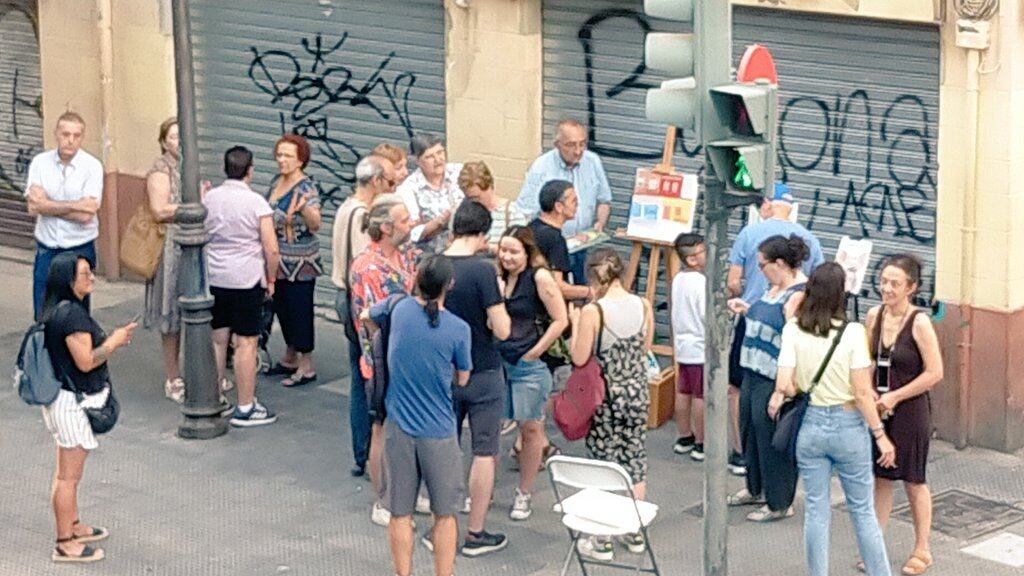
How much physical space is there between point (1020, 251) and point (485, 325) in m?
3.68

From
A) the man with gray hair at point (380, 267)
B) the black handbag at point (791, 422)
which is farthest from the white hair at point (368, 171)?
the black handbag at point (791, 422)

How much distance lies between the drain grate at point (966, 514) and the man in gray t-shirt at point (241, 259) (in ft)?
14.0

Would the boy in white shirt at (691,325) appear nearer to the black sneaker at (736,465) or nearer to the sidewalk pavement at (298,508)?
the black sneaker at (736,465)

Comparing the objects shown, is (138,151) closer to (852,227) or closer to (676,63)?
(852,227)

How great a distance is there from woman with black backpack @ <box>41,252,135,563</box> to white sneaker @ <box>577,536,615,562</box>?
266cm

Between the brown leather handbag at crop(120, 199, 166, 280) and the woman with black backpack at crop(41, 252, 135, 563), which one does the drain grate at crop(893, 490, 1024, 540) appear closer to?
the woman with black backpack at crop(41, 252, 135, 563)

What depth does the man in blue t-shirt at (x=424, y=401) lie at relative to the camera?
10125mm

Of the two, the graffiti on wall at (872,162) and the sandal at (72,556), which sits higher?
the graffiti on wall at (872,162)

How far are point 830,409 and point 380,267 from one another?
275 centimetres

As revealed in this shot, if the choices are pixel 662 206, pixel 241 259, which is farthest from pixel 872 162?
pixel 241 259

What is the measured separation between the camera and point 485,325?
10.9m

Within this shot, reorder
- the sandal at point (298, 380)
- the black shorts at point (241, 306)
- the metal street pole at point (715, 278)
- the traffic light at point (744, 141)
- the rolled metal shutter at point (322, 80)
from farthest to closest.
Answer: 1. the rolled metal shutter at point (322, 80)
2. the sandal at point (298, 380)
3. the black shorts at point (241, 306)
4. the metal street pole at point (715, 278)
5. the traffic light at point (744, 141)

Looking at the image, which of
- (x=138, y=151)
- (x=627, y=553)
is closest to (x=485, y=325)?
(x=627, y=553)

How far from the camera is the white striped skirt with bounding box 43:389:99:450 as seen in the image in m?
10.8
